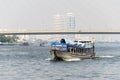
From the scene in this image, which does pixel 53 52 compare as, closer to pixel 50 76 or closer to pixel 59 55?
pixel 59 55

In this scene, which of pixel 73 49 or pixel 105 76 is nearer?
pixel 105 76

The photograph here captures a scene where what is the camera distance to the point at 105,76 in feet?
176

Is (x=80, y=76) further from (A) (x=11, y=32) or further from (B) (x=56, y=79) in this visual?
(A) (x=11, y=32)

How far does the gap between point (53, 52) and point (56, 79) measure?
29.0 m

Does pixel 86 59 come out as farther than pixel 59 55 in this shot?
Yes

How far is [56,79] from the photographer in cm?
5078

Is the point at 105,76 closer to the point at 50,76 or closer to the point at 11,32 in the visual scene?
the point at 50,76
